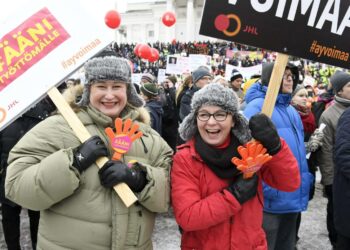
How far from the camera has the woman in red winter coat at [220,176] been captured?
1690 mm

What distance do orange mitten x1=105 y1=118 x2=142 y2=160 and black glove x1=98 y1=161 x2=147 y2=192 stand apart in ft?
0.19

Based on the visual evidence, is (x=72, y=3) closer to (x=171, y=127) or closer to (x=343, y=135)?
(x=343, y=135)

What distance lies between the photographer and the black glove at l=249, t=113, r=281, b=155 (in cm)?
170

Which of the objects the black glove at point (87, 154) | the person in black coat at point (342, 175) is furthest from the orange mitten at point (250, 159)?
the person in black coat at point (342, 175)

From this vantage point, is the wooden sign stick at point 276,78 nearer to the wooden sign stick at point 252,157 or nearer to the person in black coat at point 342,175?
the wooden sign stick at point 252,157

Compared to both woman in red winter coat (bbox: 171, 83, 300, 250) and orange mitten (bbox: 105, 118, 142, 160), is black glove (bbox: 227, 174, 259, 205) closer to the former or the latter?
woman in red winter coat (bbox: 171, 83, 300, 250)

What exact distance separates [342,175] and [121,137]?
1739 mm

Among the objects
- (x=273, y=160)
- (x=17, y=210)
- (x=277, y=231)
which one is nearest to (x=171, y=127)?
(x=17, y=210)

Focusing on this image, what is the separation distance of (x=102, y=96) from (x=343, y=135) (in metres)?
1.67

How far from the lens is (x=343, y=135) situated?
241 cm

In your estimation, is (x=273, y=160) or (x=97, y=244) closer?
(x=97, y=244)

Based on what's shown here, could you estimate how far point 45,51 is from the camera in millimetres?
1738

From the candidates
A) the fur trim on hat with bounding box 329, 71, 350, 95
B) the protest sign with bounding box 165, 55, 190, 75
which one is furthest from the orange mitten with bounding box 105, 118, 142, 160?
the protest sign with bounding box 165, 55, 190, 75

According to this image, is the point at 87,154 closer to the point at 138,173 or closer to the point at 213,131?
the point at 138,173
